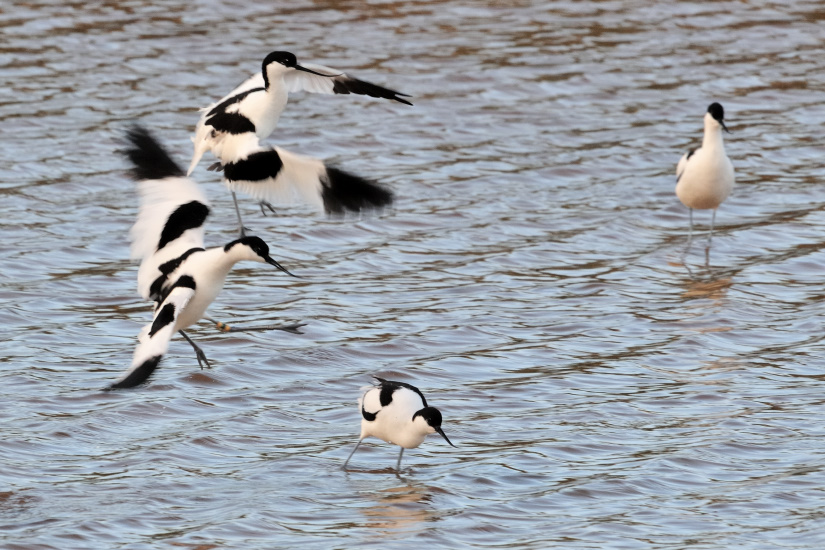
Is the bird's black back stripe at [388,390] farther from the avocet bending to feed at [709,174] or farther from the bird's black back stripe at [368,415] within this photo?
the avocet bending to feed at [709,174]

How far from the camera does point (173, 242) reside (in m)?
8.34

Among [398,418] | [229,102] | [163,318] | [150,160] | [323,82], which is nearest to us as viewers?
[163,318]

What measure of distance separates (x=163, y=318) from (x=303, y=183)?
1208 millimetres

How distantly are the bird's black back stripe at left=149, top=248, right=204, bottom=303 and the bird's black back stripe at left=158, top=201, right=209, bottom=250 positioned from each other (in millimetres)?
129

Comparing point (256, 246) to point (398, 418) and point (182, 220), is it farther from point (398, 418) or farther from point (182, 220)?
point (398, 418)

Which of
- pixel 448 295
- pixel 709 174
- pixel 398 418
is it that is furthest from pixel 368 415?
pixel 709 174

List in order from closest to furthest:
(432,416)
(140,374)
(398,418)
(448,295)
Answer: (140,374), (432,416), (398,418), (448,295)

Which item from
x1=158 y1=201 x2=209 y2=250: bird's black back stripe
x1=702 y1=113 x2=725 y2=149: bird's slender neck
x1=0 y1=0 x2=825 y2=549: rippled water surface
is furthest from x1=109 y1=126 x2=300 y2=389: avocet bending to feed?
x1=702 y1=113 x2=725 y2=149: bird's slender neck

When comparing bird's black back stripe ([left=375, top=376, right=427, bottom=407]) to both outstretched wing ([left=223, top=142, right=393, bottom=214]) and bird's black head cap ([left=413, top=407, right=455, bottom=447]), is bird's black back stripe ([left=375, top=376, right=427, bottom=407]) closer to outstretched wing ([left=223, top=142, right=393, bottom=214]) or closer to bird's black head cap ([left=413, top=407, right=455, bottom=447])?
bird's black head cap ([left=413, top=407, right=455, bottom=447])

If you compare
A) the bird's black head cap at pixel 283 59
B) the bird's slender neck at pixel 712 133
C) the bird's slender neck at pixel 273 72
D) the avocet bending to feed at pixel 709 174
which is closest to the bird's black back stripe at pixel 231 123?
the bird's slender neck at pixel 273 72

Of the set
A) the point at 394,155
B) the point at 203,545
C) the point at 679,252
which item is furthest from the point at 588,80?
the point at 203,545

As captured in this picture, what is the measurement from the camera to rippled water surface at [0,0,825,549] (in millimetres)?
7609

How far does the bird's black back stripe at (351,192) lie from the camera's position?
8.02 meters

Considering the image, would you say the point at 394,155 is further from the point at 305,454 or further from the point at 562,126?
the point at 305,454
